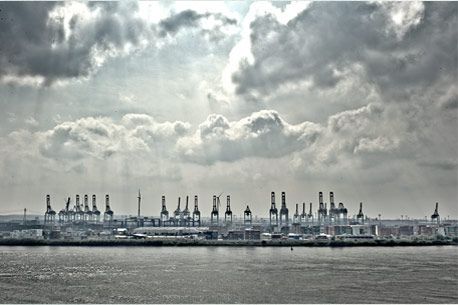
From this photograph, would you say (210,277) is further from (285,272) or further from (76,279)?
(76,279)

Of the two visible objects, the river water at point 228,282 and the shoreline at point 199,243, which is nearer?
the river water at point 228,282

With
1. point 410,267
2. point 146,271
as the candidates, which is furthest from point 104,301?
point 410,267

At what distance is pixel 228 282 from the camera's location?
35.8m

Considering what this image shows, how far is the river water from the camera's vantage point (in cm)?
2962

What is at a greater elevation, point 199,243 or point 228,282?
point 199,243

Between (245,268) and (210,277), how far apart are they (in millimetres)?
7292

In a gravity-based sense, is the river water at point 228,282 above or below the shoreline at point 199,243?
below

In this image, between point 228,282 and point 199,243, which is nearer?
point 228,282

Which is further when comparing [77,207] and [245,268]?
[77,207]

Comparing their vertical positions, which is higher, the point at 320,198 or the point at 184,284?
the point at 320,198

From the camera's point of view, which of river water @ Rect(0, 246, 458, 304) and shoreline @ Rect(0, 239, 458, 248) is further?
shoreline @ Rect(0, 239, 458, 248)

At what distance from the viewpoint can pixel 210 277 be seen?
3825 cm

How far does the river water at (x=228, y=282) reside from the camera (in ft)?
97.2

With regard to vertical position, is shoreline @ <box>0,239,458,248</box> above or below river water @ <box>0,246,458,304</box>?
above
